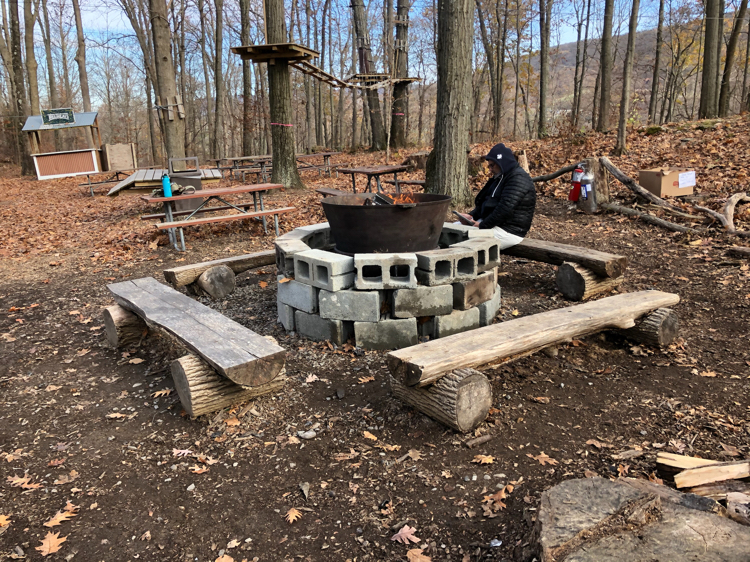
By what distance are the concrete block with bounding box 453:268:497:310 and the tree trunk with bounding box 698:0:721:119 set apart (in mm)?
13107

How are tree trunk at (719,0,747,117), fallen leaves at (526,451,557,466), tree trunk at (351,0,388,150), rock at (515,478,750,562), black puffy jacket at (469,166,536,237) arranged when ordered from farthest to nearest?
tree trunk at (351,0,388,150) → tree trunk at (719,0,747,117) → black puffy jacket at (469,166,536,237) → fallen leaves at (526,451,557,466) → rock at (515,478,750,562)

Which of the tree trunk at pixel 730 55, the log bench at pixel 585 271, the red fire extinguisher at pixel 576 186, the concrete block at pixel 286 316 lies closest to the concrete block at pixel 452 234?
the log bench at pixel 585 271

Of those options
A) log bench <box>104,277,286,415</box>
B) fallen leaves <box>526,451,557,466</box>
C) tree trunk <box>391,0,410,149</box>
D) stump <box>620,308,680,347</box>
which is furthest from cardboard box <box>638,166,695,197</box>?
tree trunk <box>391,0,410,149</box>

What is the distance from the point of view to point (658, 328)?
4230mm

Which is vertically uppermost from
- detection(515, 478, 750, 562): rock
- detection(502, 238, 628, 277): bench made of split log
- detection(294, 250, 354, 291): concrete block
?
detection(294, 250, 354, 291): concrete block

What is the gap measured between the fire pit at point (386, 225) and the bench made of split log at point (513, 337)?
143cm

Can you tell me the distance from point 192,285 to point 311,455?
3607 mm

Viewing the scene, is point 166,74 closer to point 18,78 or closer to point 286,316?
point 286,316

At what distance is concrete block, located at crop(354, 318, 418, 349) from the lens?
4512mm

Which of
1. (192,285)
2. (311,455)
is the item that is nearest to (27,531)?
(311,455)

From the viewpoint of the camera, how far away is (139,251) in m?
8.03

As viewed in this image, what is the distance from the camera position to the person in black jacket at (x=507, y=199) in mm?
5648

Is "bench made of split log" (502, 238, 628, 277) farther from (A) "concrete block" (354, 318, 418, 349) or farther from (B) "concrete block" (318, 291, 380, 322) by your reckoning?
(B) "concrete block" (318, 291, 380, 322)

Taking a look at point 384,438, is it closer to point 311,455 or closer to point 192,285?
point 311,455
